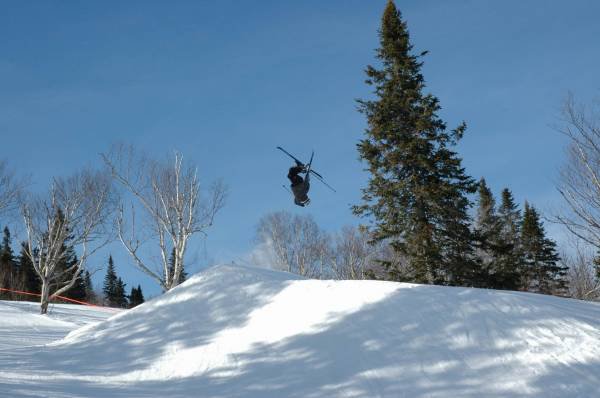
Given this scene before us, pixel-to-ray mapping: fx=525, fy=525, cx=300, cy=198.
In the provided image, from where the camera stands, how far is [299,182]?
1412 centimetres

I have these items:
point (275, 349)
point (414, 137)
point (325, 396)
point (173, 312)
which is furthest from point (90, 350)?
point (414, 137)

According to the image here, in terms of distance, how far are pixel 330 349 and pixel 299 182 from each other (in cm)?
637

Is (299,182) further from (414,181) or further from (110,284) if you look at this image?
(110,284)

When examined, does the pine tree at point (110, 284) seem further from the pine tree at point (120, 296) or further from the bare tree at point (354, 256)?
the bare tree at point (354, 256)

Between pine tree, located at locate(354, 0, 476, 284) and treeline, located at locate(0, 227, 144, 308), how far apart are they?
16.2 meters

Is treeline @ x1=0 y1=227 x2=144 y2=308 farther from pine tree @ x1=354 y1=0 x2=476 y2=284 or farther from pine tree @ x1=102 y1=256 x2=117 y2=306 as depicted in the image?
pine tree @ x1=354 y1=0 x2=476 y2=284

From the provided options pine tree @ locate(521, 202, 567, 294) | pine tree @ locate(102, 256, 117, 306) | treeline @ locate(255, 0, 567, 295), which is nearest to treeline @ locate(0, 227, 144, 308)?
pine tree @ locate(102, 256, 117, 306)

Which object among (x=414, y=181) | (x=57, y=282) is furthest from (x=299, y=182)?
(x=57, y=282)

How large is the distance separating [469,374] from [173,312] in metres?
6.63

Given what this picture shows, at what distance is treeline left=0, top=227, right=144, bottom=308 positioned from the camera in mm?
35250

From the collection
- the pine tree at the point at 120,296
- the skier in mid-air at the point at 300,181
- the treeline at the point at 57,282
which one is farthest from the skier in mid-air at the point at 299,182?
the pine tree at the point at 120,296

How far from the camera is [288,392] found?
7.43 meters

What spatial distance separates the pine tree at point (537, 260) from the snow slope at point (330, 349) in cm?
2245

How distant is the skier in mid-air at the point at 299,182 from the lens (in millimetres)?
14047
